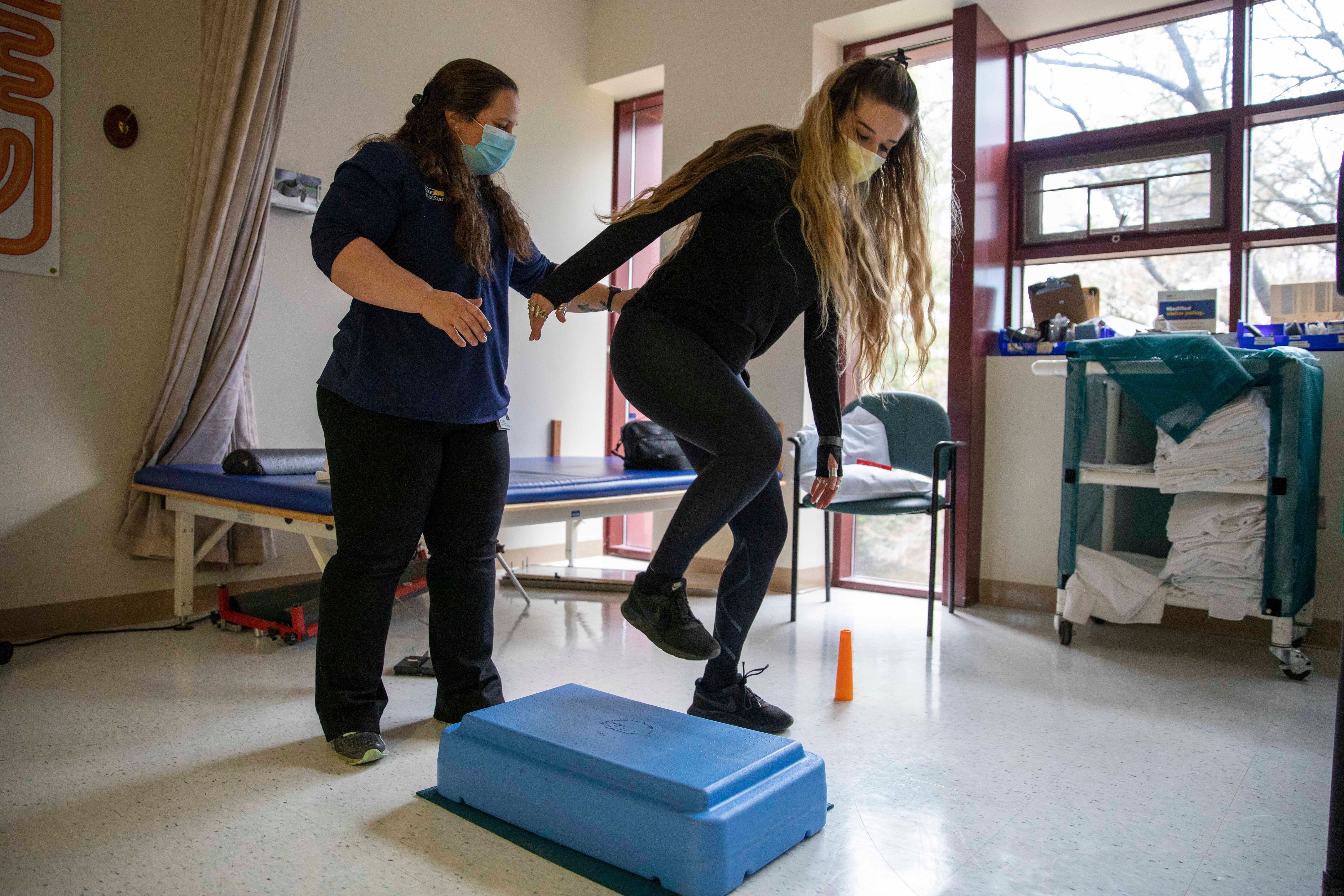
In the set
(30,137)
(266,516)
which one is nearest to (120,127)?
(30,137)

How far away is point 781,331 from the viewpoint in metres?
1.85

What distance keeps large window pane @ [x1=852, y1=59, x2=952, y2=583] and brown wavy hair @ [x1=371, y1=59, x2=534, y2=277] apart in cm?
228

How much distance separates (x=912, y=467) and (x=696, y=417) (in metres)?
2.34

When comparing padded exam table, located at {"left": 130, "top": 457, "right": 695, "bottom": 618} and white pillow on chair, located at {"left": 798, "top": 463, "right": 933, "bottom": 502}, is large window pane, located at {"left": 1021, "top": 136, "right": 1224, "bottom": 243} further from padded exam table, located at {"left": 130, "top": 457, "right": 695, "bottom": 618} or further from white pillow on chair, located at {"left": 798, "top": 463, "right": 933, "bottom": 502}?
padded exam table, located at {"left": 130, "top": 457, "right": 695, "bottom": 618}

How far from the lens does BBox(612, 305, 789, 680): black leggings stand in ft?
5.19

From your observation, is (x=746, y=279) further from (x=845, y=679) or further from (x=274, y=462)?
(x=274, y=462)

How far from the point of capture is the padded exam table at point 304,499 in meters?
2.57

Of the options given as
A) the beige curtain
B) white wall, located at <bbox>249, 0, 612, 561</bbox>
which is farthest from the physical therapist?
white wall, located at <bbox>249, 0, 612, 561</bbox>

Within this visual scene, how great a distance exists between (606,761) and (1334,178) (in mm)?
3462

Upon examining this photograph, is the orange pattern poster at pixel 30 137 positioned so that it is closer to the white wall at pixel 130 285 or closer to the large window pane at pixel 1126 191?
the white wall at pixel 130 285

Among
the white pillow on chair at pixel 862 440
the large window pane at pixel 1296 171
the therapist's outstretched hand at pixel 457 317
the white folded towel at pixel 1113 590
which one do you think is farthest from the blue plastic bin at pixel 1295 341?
the therapist's outstretched hand at pixel 457 317

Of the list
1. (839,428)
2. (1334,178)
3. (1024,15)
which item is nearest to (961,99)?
(1024,15)

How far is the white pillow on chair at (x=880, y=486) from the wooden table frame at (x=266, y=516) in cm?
69

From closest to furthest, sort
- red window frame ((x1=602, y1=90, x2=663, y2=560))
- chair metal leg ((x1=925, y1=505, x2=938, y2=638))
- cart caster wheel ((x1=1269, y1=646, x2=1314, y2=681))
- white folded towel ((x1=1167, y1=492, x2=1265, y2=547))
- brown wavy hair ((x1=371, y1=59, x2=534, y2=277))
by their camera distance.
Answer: brown wavy hair ((x1=371, y1=59, x2=534, y2=277)) < cart caster wheel ((x1=1269, y1=646, x2=1314, y2=681)) < white folded towel ((x1=1167, y1=492, x2=1265, y2=547)) < chair metal leg ((x1=925, y1=505, x2=938, y2=638)) < red window frame ((x1=602, y1=90, x2=663, y2=560))
